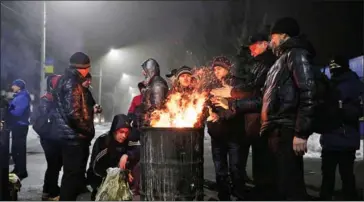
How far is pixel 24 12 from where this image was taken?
2227cm

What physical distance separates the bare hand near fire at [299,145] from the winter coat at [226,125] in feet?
6.27

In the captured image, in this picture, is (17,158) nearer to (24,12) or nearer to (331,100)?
(331,100)

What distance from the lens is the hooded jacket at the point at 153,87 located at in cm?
562

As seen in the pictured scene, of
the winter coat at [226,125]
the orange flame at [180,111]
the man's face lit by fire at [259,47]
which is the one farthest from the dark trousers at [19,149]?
the man's face lit by fire at [259,47]

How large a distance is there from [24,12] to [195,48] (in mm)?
10508

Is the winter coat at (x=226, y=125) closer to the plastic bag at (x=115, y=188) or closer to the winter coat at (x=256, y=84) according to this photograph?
the winter coat at (x=256, y=84)

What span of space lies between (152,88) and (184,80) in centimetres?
51

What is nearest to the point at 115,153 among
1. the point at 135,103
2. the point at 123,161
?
the point at 123,161

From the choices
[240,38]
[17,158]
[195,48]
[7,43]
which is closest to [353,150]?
[17,158]

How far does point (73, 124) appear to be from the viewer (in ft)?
16.3

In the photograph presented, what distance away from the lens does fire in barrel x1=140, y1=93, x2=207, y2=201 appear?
15.1ft

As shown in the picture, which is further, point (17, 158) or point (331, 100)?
point (17, 158)

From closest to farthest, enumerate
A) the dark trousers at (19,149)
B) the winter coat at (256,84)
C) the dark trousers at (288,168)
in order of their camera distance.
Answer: the dark trousers at (288,168) → the winter coat at (256,84) → the dark trousers at (19,149)

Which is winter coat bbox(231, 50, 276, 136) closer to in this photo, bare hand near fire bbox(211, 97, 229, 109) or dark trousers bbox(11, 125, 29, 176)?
bare hand near fire bbox(211, 97, 229, 109)
